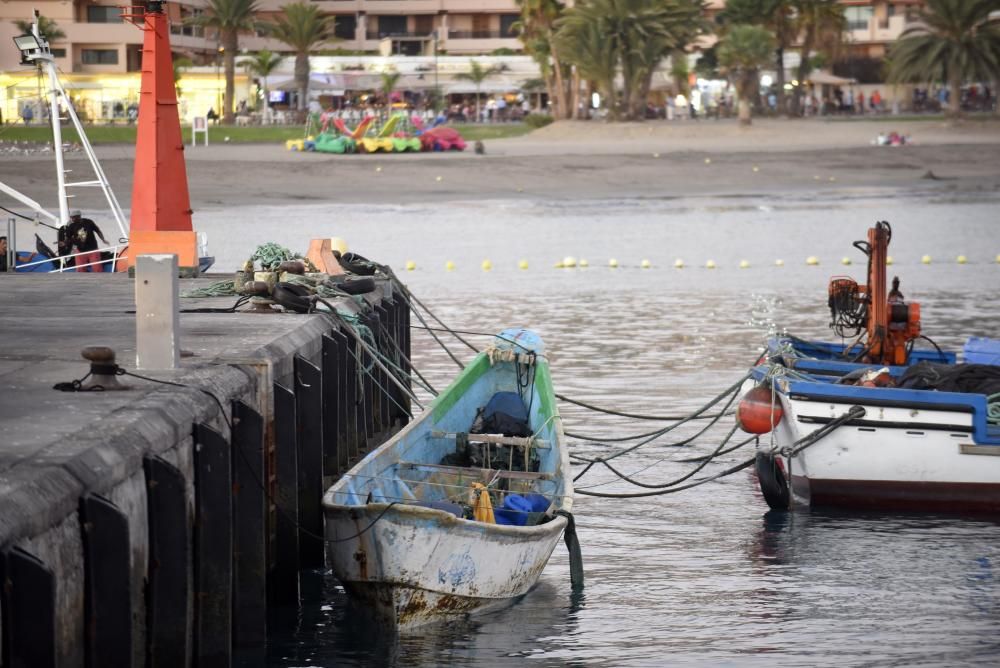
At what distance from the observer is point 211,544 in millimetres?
9297

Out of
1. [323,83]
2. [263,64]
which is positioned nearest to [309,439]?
[263,64]

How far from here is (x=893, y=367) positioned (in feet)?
52.9

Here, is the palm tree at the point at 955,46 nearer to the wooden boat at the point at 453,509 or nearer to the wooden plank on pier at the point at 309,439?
the wooden boat at the point at 453,509

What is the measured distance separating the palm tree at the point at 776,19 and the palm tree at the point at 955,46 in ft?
36.5

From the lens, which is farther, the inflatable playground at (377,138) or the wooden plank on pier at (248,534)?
the inflatable playground at (377,138)

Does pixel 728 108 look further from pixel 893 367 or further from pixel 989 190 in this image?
pixel 893 367

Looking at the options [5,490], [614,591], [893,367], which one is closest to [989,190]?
[893,367]

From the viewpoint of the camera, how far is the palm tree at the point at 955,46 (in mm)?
80875

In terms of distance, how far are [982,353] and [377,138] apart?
50921mm

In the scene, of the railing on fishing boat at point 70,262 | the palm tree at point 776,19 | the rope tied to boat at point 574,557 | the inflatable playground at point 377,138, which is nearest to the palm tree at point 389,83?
the palm tree at point 776,19

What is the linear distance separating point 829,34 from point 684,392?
272 ft

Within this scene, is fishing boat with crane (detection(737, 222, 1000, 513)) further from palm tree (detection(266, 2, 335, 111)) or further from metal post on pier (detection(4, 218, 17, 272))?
Result: palm tree (detection(266, 2, 335, 111))

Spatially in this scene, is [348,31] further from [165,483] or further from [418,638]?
[165,483]

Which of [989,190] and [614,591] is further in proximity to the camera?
[989,190]
